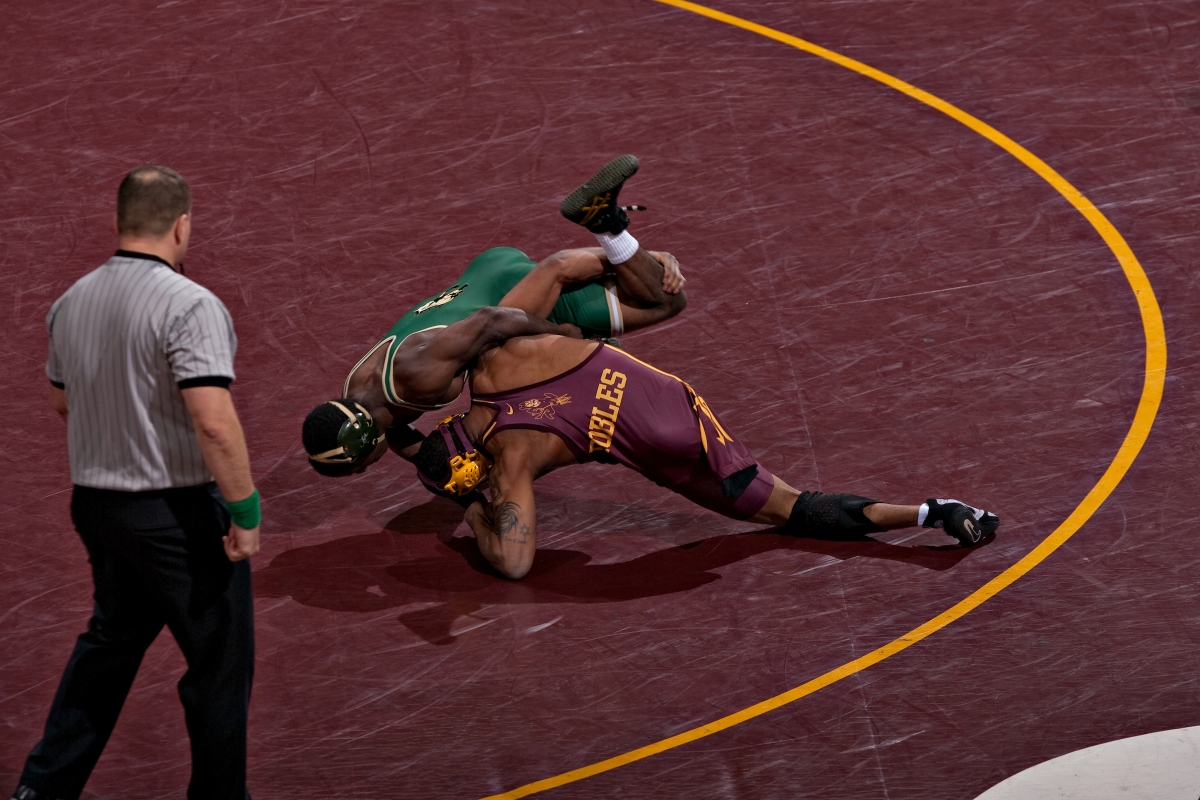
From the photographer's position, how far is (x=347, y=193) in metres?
9.05

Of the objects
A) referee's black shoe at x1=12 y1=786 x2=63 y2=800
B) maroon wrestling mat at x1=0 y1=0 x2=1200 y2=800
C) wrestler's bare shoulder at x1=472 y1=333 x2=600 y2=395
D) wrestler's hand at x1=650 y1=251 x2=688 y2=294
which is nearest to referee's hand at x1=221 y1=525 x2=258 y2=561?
referee's black shoe at x1=12 y1=786 x2=63 y2=800

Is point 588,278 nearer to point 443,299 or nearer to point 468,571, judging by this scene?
point 443,299

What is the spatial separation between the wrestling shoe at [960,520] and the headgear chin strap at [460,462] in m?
1.87

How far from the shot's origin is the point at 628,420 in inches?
261

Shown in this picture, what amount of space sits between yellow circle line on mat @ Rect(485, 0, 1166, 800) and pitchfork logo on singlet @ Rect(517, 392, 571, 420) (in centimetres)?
146

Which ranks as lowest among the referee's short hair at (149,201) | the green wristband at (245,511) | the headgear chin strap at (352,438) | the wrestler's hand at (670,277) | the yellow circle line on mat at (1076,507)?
the yellow circle line on mat at (1076,507)

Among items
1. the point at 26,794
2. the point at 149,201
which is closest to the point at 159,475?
the point at 149,201

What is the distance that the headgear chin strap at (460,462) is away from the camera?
6609 mm

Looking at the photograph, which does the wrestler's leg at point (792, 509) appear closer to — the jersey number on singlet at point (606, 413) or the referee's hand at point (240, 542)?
the jersey number on singlet at point (606, 413)

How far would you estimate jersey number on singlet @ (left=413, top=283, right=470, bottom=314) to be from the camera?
23.0ft

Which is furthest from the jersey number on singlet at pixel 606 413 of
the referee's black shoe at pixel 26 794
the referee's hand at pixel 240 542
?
the referee's black shoe at pixel 26 794

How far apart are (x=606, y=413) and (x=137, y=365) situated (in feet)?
7.78

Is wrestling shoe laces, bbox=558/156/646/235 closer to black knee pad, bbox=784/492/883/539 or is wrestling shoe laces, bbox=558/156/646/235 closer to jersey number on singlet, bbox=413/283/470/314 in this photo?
jersey number on singlet, bbox=413/283/470/314

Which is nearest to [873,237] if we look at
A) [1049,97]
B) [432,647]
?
[1049,97]
